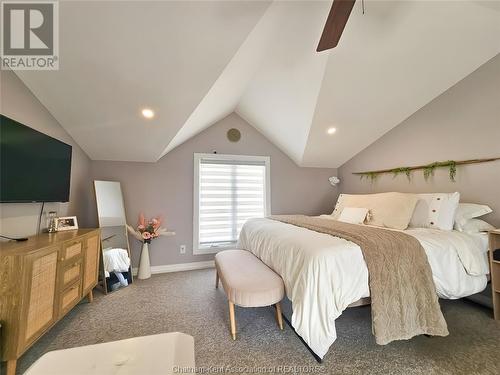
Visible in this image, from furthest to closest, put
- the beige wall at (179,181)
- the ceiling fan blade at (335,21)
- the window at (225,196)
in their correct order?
the window at (225,196)
the beige wall at (179,181)
the ceiling fan blade at (335,21)

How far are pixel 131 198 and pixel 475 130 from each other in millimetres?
4482

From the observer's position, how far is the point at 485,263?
1.91m

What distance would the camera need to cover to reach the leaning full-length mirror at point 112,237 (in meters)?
2.58

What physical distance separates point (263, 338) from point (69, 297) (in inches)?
66.3

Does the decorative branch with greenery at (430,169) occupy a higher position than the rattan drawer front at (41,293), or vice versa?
the decorative branch with greenery at (430,169)

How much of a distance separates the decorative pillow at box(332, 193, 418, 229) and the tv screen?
3512mm

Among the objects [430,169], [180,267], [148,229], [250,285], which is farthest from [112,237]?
[430,169]

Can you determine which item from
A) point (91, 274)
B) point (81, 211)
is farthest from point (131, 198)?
point (91, 274)

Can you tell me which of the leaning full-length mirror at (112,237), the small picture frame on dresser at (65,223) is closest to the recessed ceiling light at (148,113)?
the leaning full-length mirror at (112,237)

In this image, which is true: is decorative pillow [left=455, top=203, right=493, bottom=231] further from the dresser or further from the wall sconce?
the dresser

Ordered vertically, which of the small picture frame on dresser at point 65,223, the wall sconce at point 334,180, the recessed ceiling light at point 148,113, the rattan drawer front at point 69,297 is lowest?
the rattan drawer front at point 69,297

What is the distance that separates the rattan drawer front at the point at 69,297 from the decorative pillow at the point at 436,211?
3.48 metres

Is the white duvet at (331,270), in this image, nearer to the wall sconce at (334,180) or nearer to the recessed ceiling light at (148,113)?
the recessed ceiling light at (148,113)

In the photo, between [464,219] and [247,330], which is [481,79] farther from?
[247,330]
